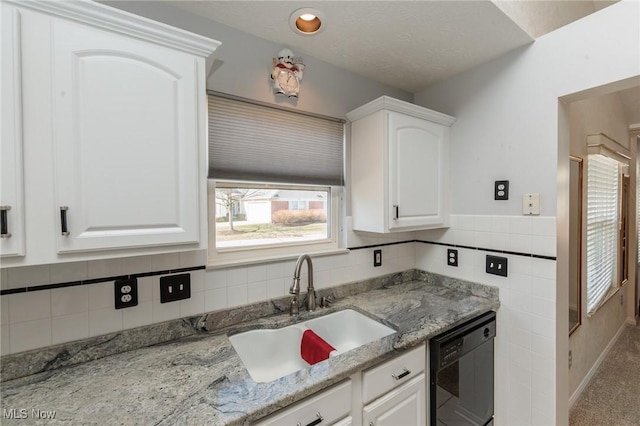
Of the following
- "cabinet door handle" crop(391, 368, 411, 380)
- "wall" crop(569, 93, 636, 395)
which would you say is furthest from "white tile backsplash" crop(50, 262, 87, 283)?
"wall" crop(569, 93, 636, 395)

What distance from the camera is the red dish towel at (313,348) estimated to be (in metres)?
1.31

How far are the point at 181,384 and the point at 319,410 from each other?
500 millimetres

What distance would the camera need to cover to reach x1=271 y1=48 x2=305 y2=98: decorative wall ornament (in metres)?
1.56

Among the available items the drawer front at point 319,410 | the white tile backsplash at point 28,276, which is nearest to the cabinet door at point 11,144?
the white tile backsplash at point 28,276

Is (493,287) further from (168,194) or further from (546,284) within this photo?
(168,194)

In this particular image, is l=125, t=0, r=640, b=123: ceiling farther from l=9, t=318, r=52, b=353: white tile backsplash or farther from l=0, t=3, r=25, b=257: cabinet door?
l=9, t=318, r=52, b=353: white tile backsplash

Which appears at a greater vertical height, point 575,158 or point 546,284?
point 575,158

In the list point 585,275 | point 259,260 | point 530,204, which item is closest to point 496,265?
point 530,204

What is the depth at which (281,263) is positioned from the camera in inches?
64.8

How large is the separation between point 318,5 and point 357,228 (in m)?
1.24

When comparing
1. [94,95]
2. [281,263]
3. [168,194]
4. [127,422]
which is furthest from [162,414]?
[94,95]

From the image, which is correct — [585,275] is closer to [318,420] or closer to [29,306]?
[318,420]

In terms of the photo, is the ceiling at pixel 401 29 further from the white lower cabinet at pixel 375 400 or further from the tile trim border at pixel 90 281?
the white lower cabinet at pixel 375 400

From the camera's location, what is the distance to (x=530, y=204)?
1.61 meters
